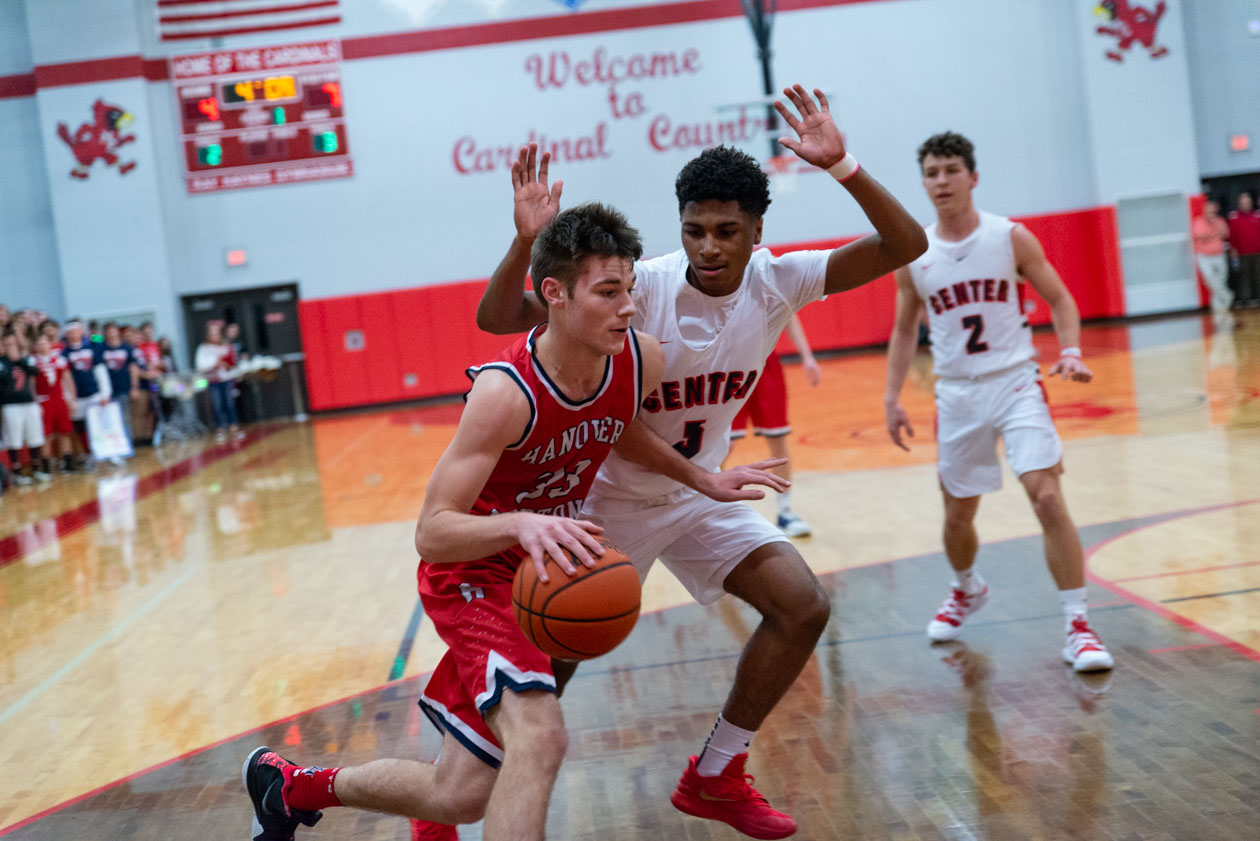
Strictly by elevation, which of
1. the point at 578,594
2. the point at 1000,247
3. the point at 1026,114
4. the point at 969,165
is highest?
the point at 1026,114

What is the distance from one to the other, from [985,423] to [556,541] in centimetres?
256

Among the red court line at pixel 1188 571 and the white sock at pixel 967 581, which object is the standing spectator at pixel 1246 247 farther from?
the white sock at pixel 967 581

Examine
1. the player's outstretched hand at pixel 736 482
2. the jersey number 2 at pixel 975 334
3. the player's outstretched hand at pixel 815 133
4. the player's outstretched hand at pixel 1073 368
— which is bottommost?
the player's outstretched hand at pixel 736 482

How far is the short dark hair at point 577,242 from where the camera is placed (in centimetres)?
269

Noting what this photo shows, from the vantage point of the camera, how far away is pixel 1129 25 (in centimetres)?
1780

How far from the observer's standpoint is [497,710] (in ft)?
8.32

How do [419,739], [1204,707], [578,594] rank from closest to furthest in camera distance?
[578,594] < [1204,707] < [419,739]

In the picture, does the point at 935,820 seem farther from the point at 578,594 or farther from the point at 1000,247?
the point at 1000,247

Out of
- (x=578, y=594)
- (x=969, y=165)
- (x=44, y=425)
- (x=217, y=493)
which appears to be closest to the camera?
(x=578, y=594)

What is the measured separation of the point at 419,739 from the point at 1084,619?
2.35m

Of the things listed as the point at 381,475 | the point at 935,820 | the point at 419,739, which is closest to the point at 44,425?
the point at 381,475

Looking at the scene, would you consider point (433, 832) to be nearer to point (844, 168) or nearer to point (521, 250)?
point (521, 250)

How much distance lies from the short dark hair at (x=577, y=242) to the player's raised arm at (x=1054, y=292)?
2249 mm

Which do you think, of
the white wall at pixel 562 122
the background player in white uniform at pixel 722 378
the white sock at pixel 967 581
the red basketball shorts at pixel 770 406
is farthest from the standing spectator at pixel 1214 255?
the background player in white uniform at pixel 722 378
